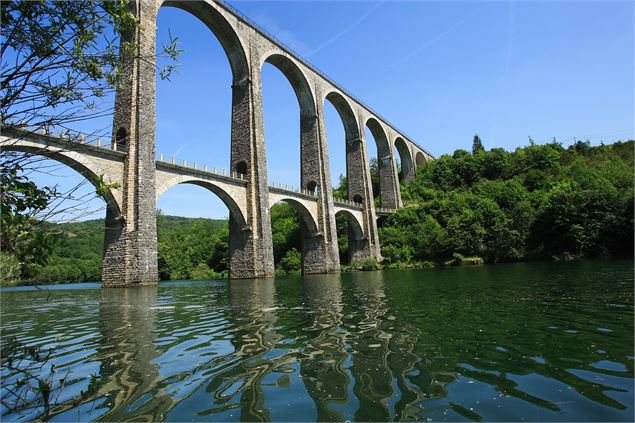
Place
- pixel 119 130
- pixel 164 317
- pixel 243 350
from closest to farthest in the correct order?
pixel 243 350
pixel 164 317
pixel 119 130

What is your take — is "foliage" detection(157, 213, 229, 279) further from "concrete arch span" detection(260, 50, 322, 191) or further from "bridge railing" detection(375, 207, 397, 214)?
"bridge railing" detection(375, 207, 397, 214)

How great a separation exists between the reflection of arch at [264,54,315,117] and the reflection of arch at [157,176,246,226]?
15826 mm

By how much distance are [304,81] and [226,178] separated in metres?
16.4

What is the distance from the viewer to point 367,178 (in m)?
49.9

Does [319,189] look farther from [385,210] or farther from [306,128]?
[385,210]

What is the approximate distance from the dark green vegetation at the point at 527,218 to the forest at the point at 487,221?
0.12m

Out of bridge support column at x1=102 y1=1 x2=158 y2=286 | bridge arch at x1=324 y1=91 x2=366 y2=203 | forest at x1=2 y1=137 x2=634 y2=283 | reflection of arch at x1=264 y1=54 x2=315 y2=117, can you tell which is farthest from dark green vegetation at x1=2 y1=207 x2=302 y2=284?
bridge support column at x1=102 y1=1 x2=158 y2=286

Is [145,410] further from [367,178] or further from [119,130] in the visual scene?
[367,178]

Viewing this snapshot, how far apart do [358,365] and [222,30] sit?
32.3 metres

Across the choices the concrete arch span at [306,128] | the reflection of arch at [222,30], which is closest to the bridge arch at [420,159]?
the concrete arch span at [306,128]

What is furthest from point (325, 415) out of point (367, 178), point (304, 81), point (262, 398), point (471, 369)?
point (367, 178)

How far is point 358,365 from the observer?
468 cm

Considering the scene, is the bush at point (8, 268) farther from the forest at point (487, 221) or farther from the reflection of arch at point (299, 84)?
the reflection of arch at point (299, 84)

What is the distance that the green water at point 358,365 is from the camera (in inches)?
134
